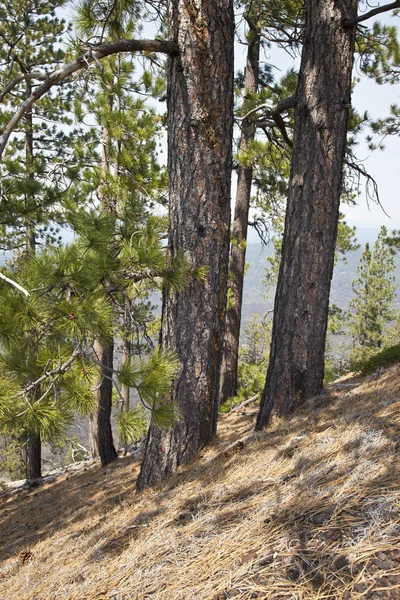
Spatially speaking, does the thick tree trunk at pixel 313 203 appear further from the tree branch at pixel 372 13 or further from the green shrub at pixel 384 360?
the green shrub at pixel 384 360

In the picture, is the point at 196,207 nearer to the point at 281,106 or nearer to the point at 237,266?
the point at 281,106

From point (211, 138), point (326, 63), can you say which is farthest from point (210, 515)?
point (326, 63)

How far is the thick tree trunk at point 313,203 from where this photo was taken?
13.2 feet

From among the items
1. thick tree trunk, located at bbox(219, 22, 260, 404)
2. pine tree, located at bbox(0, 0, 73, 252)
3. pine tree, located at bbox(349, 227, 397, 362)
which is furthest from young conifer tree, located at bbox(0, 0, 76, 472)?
pine tree, located at bbox(349, 227, 397, 362)

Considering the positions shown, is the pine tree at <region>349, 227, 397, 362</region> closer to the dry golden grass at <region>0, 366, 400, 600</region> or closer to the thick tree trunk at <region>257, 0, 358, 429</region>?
the thick tree trunk at <region>257, 0, 358, 429</region>

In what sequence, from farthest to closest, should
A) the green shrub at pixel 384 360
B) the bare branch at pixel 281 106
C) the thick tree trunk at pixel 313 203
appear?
the green shrub at pixel 384 360
the bare branch at pixel 281 106
the thick tree trunk at pixel 313 203

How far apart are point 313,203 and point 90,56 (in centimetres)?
225

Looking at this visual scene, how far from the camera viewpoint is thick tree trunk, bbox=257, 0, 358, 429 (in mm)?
4016

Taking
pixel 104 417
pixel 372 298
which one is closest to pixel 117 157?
pixel 104 417

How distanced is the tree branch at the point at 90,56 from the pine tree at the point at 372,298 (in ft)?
89.3

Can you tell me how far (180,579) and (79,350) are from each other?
128 cm

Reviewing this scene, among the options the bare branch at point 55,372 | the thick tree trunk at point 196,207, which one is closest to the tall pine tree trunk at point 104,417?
the thick tree trunk at point 196,207

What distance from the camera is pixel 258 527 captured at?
78.2 inches

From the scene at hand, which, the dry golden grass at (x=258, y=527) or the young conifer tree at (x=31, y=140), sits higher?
the young conifer tree at (x=31, y=140)
